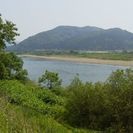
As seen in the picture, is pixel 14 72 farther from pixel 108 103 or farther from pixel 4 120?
pixel 4 120

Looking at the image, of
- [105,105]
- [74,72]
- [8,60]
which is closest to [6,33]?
[8,60]

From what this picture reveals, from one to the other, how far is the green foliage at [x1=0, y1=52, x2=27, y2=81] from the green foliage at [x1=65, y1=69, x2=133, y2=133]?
47.8 ft

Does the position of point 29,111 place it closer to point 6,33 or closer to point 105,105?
point 105,105

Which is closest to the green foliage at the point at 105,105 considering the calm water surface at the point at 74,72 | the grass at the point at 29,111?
the grass at the point at 29,111

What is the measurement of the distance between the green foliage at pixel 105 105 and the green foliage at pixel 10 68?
574 inches

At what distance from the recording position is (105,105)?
65.9 ft

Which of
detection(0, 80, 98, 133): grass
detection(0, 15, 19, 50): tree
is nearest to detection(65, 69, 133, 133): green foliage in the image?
detection(0, 80, 98, 133): grass

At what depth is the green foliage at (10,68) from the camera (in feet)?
118

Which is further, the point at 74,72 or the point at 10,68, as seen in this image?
the point at 74,72

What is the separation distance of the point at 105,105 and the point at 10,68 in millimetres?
20123

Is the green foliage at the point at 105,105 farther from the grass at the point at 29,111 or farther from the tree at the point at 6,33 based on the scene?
the tree at the point at 6,33

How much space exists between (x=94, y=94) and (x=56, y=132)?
7.82m

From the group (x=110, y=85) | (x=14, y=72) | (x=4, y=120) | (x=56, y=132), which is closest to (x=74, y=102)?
(x=110, y=85)

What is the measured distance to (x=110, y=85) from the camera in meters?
20.6
